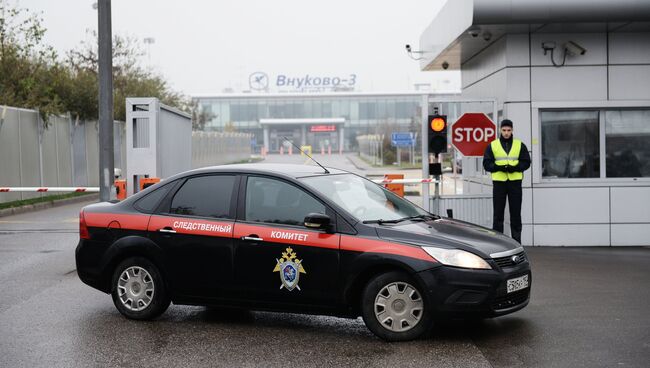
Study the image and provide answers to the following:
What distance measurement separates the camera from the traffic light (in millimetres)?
12914

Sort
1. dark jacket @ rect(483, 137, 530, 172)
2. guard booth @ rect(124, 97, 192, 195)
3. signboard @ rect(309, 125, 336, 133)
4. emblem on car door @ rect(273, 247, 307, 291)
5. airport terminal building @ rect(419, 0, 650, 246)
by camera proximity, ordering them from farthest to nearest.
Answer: signboard @ rect(309, 125, 336, 133) < guard booth @ rect(124, 97, 192, 195) < airport terminal building @ rect(419, 0, 650, 246) < dark jacket @ rect(483, 137, 530, 172) < emblem on car door @ rect(273, 247, 307, 291)

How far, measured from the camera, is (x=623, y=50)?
45.2ft

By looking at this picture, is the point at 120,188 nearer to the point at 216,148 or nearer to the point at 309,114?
the point at 216,148

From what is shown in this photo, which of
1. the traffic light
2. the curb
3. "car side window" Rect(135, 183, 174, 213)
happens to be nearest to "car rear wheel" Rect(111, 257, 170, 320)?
"car side window" Rect(135, 183, 174, 213)

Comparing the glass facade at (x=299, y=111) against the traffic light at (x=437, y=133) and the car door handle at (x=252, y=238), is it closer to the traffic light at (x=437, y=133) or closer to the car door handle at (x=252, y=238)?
the traffic light at (x=437, y=133)

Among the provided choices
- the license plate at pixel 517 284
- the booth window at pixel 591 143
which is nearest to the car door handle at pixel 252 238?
the license plate at pixel 517 284

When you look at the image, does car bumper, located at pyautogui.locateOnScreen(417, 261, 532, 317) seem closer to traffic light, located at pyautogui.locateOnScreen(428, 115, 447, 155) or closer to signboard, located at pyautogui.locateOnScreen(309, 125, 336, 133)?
traffic light, located at pyautogui.locateOnScreen(428, 115, 447, 155)

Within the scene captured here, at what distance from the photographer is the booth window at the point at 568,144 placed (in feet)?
45.6

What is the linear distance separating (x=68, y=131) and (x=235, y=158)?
132ft

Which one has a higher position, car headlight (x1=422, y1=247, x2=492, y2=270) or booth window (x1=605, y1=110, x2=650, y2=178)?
booth window (x1=605, y1=110, x2=650, y2=178)

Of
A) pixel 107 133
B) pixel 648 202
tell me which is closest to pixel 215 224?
pixel 107 133

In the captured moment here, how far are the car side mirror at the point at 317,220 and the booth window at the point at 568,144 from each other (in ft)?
25.4

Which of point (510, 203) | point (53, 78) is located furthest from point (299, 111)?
point (510, 203)

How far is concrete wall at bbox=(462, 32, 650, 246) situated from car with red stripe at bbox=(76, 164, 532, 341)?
6112mm
